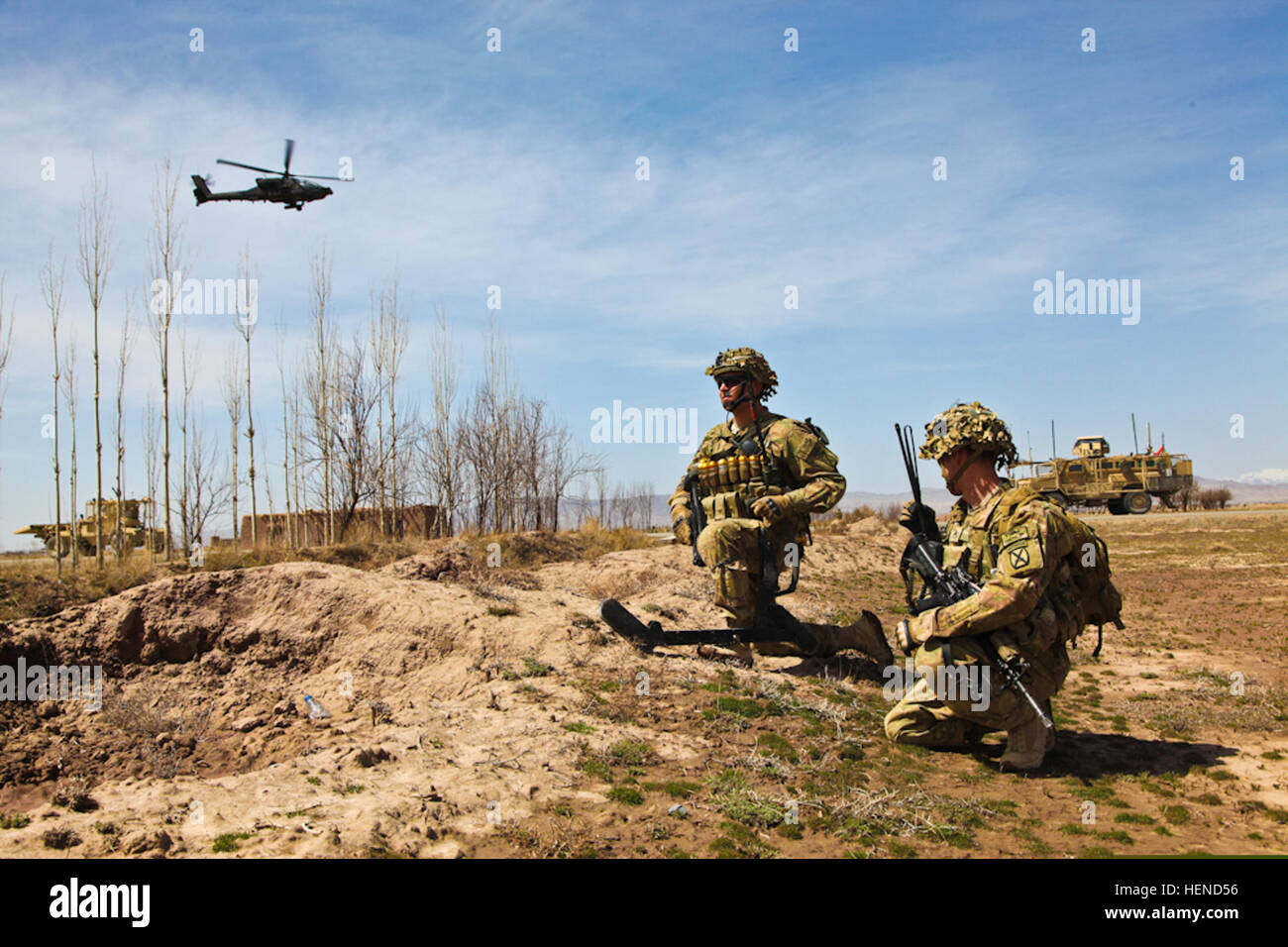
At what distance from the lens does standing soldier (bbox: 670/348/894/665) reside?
6652mm

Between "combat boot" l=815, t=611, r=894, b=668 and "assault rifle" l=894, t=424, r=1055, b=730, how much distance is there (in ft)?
6.02

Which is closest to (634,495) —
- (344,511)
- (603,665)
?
(344,511)

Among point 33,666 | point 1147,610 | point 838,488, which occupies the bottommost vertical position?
point 1147,610

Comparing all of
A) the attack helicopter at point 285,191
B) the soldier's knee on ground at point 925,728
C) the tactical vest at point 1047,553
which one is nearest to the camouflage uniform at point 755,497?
the tactical vest at point 1047,553

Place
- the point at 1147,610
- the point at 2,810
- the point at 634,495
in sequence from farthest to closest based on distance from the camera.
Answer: the point at 634,495 → the point at 1147,610 → the point at 2,810

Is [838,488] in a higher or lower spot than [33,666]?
higher

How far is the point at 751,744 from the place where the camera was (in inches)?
205

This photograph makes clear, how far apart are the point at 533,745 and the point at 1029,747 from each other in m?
3.00

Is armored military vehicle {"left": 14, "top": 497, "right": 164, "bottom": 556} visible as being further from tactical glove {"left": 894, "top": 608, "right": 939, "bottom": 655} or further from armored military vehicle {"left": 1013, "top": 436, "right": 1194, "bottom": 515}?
armored military vehicle {"left": 1013, "top": 436, "right": 1194, "bottom": 515}

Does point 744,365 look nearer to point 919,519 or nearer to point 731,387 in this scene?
point 731,387

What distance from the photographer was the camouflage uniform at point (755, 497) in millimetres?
6633

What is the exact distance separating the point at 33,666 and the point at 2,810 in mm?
2234

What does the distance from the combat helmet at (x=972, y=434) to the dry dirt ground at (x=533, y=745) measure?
1.95 metres
